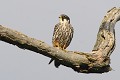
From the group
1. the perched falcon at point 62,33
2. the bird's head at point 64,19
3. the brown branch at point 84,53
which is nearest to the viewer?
the brown branch at point 84,53

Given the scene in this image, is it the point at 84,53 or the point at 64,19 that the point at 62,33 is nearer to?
the point at 64,19

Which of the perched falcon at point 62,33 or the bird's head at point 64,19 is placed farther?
the bird's head at point 64,19

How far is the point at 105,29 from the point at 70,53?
1.24 m

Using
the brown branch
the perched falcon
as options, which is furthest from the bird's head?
the brown branch

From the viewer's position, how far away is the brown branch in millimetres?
4207

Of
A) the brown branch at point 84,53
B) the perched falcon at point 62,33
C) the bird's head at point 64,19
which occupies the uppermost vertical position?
the bird's head at point 64,19

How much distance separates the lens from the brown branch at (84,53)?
4.21 metres

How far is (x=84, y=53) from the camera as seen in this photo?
510cm

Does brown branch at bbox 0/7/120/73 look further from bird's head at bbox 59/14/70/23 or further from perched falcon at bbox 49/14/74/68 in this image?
bird's head at bbox 59/14/70/23

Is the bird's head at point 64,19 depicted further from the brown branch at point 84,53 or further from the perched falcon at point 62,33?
the brown branch at point 84,53

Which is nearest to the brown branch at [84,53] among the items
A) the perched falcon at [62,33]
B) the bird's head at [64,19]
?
the perched falcon at [62,33]

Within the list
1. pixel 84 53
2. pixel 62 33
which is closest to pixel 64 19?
pixel 62 33

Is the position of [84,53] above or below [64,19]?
below

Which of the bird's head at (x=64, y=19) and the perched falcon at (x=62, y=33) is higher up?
the bird's head at (x=64, y=19)
